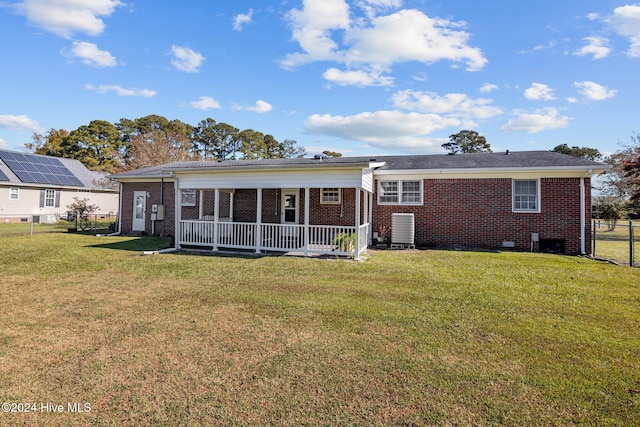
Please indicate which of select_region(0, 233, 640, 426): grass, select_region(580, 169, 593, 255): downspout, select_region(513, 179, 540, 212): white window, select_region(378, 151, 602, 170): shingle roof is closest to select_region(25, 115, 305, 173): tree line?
select_region(378, 151, 602, 170): shingle roof

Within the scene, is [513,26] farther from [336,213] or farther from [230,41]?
[230,41]

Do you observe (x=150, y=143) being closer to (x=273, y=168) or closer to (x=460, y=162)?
(x=273, y=168)

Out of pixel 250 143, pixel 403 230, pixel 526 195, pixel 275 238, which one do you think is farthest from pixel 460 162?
pixel 250 143

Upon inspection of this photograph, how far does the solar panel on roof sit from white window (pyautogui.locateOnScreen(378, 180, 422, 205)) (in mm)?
26757

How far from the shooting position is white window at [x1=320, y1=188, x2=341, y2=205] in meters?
14.0

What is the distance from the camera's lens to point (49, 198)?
26.0 m

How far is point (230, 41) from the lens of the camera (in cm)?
1423

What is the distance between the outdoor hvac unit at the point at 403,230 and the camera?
1220 centimetres

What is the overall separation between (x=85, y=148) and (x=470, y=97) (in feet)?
157

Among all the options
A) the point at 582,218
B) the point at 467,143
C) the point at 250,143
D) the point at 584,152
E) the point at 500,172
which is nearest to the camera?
the point at 582,218

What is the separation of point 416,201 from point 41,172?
2947 centimetres

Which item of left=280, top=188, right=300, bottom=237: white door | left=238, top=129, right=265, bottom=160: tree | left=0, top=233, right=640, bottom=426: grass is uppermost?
left=238, top=129, right=265, bottom=160: tree

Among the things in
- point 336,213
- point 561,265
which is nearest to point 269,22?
point 336,213

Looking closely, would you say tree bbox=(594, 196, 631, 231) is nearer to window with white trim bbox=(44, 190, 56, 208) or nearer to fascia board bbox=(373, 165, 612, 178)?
fascia board bbox=(373, 165, 612, 178)
